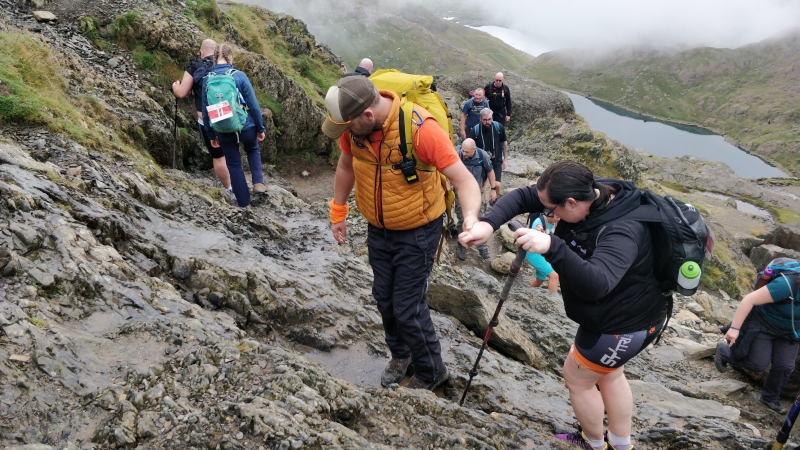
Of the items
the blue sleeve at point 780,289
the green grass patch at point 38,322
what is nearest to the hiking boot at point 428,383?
the green grass patch at point 38,322

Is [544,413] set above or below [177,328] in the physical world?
below

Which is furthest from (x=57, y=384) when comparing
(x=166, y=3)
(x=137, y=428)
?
(x=166, y=3)

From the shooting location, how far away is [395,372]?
5.88 meters

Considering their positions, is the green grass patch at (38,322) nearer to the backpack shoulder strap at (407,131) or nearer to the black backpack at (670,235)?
the backpack shoulder strap at (407,131)

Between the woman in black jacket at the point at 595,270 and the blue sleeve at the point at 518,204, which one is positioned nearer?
the woman in black jacket at the point at 595,270

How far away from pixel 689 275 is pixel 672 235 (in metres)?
0.34

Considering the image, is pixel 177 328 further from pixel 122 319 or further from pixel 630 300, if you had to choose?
pixel 630 300

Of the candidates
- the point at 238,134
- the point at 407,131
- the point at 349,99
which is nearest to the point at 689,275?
the point at 407,131

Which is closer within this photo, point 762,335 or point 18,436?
point 18,436

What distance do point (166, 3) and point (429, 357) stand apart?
1865cm

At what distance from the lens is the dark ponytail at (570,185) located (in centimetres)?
386

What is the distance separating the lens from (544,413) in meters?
6.09

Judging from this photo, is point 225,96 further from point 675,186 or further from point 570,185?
point 675,186

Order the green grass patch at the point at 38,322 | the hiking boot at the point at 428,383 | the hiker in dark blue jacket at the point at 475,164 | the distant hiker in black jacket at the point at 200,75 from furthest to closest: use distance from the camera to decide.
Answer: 1. the hiker in dark blue jacket at the point at 475,164
2. the distant hiker in black jacket at the point at 200,75
3. the hiking boot at the point at 428,383
4. the green grass patch at the point at 38,322
